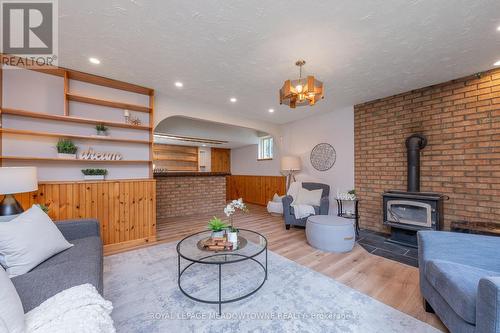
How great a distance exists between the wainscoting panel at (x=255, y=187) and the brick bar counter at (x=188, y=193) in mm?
1387

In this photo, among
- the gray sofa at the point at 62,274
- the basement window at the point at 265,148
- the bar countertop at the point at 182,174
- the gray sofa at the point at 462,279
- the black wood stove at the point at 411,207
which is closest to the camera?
the gray sofa at the point at 462,279

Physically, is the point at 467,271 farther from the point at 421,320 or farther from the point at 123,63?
the point at 123,63

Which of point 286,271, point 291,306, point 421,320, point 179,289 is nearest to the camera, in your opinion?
point 421,320

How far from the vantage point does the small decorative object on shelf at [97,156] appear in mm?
2752

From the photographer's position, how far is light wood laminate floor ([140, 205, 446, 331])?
1.74 metres

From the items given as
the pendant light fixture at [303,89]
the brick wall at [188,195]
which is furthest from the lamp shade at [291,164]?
the pendant light fixture at [303,89]

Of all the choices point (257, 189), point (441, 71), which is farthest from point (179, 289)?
point (257, 189)

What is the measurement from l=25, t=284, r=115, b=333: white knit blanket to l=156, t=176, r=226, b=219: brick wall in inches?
151

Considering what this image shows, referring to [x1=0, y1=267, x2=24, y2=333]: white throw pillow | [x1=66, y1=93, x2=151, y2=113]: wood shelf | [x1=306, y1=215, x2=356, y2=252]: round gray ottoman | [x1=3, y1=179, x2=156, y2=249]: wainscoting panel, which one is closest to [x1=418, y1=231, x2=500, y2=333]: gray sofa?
[x1=306, y1=215, x2=356, y2=252]: round gray ottoman

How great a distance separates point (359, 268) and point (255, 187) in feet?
15.0

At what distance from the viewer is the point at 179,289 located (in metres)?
1.90

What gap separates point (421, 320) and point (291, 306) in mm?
977

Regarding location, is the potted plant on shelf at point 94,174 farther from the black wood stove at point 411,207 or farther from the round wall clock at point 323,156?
the black wood stove at point 411,207

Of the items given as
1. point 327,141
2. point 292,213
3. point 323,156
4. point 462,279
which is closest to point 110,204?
point 292,213
